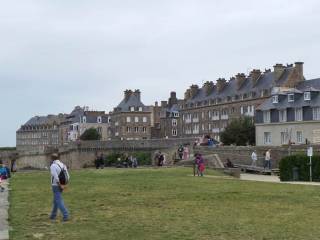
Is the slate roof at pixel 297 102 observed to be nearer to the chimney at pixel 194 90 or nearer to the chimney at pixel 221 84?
the chimney at pixel 221 84

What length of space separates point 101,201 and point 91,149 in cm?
7067

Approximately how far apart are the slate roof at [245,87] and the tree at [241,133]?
37.2 feet

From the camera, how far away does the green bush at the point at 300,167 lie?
124 feet

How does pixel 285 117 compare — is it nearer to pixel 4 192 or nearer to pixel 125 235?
pixel 4 192

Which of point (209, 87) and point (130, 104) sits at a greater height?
point (209, 87)

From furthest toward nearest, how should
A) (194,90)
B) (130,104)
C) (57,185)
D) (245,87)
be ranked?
(130,104), (194,90), (245,87), (57,185)

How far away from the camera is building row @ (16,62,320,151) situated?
71.7 metres

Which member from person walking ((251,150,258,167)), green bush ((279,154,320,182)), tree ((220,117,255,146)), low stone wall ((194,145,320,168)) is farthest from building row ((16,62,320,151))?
green bush ((279,154,320,182))

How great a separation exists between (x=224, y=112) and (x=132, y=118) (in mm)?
37012

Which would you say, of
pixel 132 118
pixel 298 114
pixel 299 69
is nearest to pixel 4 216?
pixel 298 114

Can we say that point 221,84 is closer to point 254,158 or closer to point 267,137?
point 267,137

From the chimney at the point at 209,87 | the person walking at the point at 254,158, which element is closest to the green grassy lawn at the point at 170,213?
the person walking at the point at 254,158

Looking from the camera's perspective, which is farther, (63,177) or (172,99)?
(172,99)

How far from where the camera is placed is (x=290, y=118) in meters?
72.2
